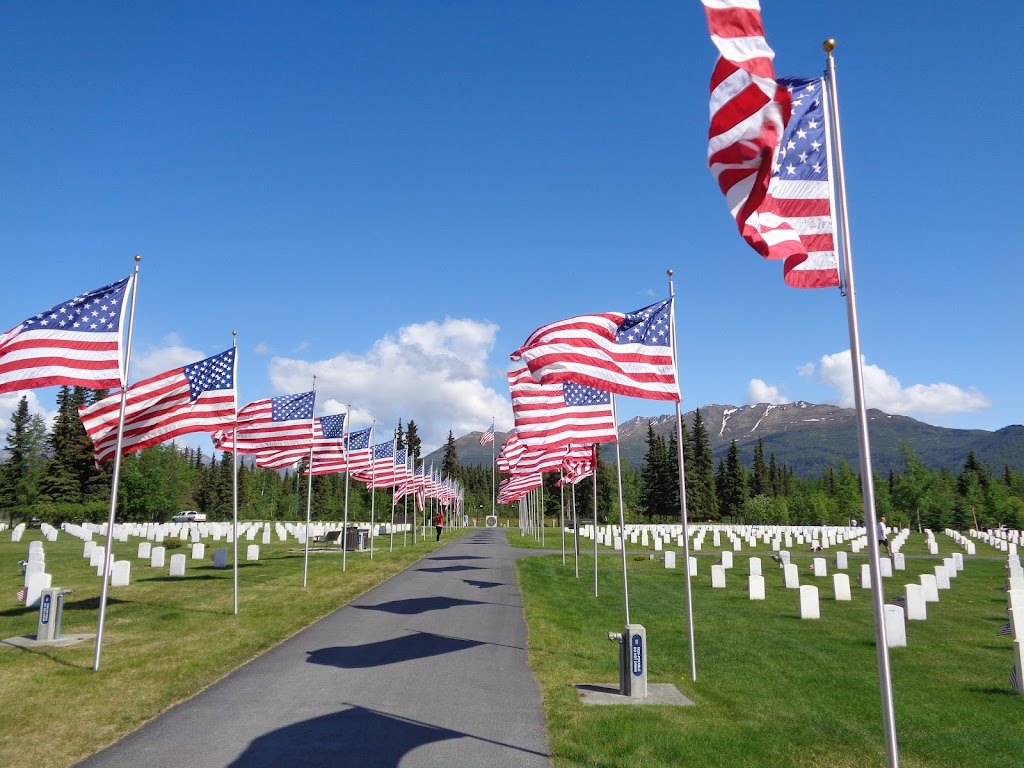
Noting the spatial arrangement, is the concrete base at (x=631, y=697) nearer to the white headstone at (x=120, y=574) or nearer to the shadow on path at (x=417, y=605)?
the shadow on path at (x=417, y=605)

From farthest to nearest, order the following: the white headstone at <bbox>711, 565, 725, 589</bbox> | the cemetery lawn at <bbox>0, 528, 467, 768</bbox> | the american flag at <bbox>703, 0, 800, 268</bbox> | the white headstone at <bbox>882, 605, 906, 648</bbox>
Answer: the white headstone at <bbox>711, 565, 725, 589</bbox> → the white headstone at <bbox>882, 605, 906, 648</bbox> → the cemetery lawn at <bbox>0, 528, 467, 768</bbox> → the american flag at <bbox>703, 0, 800, 268</bbox>

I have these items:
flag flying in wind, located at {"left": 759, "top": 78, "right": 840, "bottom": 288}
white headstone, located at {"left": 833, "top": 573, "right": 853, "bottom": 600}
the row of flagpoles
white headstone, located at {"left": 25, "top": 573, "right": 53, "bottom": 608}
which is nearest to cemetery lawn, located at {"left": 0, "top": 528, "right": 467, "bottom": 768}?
white headstone, located at {"left": 25, "top": 573, "right": 53, "bottom": 608}

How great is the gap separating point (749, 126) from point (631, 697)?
6.89 m

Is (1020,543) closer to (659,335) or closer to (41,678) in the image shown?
(659,335)

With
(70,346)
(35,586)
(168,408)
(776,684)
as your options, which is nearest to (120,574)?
(35,586)

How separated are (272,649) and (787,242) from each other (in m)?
10.5

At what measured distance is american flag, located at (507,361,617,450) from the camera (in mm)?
14770

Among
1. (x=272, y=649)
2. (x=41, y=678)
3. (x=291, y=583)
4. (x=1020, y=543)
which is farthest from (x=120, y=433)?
(x=1020, y=543)

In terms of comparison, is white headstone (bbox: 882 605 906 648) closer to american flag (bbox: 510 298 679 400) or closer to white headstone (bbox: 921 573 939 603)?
american flag (bbox: 510 298 679 400)

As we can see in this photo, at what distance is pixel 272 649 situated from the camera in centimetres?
1166

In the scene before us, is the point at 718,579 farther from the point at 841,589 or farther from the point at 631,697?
the point at 631,697

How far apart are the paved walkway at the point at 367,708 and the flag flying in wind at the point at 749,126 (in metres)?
5.21

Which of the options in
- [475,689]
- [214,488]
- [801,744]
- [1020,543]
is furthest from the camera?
[214,488]

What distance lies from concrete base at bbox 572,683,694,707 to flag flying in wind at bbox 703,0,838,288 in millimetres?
5517
